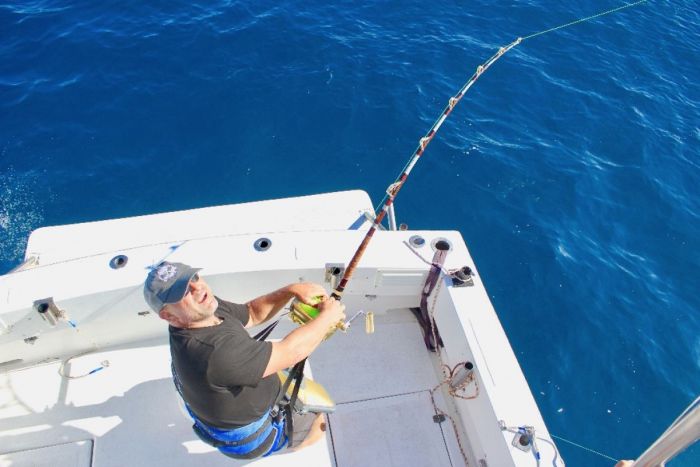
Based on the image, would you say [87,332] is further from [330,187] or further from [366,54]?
[366,54]

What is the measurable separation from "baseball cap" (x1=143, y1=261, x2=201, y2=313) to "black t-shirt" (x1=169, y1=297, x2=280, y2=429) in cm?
18

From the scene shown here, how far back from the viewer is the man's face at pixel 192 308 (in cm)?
223

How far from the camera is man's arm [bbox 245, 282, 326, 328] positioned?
2879 mm

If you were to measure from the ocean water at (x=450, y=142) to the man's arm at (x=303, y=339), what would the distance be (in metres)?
3.42

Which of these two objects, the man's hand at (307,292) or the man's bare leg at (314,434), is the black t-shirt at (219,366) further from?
the man's bare leg at (314,434)

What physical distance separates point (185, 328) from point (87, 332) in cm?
199

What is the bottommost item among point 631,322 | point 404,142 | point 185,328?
point 631,322

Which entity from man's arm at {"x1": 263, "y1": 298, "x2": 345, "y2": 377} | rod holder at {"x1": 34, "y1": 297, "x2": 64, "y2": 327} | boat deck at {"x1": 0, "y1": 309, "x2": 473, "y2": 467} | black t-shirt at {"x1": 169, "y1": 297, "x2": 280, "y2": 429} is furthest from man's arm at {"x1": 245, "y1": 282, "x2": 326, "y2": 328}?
rod holder at {"x1": 34, "y1": 297, "x2": 64, "y2": 327}

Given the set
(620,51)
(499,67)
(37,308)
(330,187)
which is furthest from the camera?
(620,51)

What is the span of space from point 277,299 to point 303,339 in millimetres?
562

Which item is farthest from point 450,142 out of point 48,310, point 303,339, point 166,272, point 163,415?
point 166,272

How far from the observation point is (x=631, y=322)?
5727mm

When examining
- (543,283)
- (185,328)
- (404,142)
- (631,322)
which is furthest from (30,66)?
(631,322)

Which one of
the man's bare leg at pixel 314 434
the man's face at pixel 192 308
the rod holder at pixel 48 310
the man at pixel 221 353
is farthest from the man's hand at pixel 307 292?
the rod holder at pixel 48 310
